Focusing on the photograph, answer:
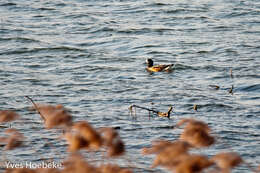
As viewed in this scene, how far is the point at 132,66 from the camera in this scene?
13.1m

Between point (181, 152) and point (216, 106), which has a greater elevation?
point (181, 152)

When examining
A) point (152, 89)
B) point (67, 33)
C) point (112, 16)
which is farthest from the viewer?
point (112, 16)

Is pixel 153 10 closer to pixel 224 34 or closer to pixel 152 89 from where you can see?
pixel 224 34

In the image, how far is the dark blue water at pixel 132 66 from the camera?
819 centimetres

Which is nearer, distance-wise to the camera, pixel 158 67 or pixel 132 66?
pixel 158 67

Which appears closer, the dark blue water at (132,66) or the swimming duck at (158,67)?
the dark blue water at (132,66)

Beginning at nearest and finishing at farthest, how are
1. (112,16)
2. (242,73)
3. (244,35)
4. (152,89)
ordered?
(152,89) → (242,73) → (244,35) → (112,16)

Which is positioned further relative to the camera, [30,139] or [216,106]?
[216,106]

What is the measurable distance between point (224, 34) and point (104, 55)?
344 cm

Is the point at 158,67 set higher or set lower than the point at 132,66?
higher

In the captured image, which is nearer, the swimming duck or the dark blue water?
the dark blue water

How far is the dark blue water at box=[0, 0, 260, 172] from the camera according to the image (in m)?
8.19

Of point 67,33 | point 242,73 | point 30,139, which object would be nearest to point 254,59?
point 242,73

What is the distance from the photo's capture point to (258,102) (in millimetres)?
9867
